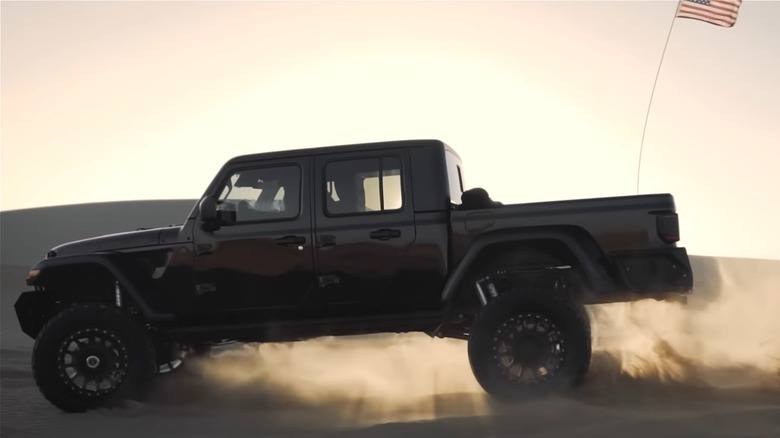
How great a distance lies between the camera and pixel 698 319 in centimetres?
1076

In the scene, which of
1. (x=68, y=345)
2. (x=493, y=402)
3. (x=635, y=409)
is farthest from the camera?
(x=68, y=345)

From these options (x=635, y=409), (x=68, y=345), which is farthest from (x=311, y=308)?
(x=635, y=409)

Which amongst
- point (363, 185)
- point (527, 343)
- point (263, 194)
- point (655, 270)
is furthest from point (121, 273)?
point (655, 270)

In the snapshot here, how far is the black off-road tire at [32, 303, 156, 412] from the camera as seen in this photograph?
7855 mm

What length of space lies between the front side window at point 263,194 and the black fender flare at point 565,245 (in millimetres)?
1433

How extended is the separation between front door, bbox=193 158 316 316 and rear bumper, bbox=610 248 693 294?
2.45 m

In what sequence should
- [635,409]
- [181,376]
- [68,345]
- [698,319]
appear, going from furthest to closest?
[698,319], [181,376], [68,345], [635,409]

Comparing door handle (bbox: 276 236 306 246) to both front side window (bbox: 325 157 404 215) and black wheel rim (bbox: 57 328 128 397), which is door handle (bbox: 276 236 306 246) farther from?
black wheel rim (bbox: 57 328 128 397)

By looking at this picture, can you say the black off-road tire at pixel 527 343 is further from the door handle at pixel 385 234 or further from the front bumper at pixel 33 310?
the front bumper at pixel 33 310

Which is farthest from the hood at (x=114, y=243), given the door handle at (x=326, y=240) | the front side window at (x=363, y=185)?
the front side window at (x=363, y=185)

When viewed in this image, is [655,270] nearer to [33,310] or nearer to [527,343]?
[527,343]

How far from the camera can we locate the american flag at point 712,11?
50.0ft

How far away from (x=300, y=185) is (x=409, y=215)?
93 centimetres

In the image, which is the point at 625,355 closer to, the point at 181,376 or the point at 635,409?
the point at 635,409
